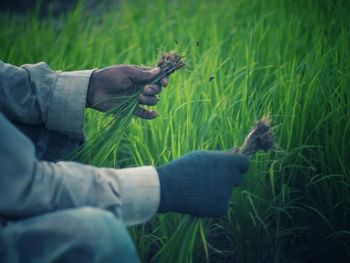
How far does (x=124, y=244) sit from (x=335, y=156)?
947 mm

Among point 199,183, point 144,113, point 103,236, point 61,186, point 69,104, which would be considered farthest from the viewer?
point 144,113

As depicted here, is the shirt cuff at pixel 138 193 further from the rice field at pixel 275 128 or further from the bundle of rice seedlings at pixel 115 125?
the bundle of rice seedlings at pixel 115 125

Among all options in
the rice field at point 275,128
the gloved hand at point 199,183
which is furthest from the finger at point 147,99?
the gloved hand at point 199,183

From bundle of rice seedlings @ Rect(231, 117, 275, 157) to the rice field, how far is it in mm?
239

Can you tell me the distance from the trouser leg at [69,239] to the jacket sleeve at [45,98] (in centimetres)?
57

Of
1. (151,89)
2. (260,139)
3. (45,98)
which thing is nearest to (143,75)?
(151,89)

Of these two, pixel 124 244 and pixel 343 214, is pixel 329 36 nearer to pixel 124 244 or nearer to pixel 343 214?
pixel 343 214

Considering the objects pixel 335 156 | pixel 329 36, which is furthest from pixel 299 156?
pixel 329 36

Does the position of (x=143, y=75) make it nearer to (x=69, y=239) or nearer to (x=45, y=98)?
(x=45, y=98)

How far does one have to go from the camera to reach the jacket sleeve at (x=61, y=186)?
1058 mm

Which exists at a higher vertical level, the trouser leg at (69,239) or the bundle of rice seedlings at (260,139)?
the bundle of rice seedlings at (260,139)

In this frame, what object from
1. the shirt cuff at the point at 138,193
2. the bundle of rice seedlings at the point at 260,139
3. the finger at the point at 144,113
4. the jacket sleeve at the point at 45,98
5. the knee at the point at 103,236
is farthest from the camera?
the finger at the point at 144,113

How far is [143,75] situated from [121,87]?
10 centimetres

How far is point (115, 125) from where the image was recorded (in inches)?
62.9
